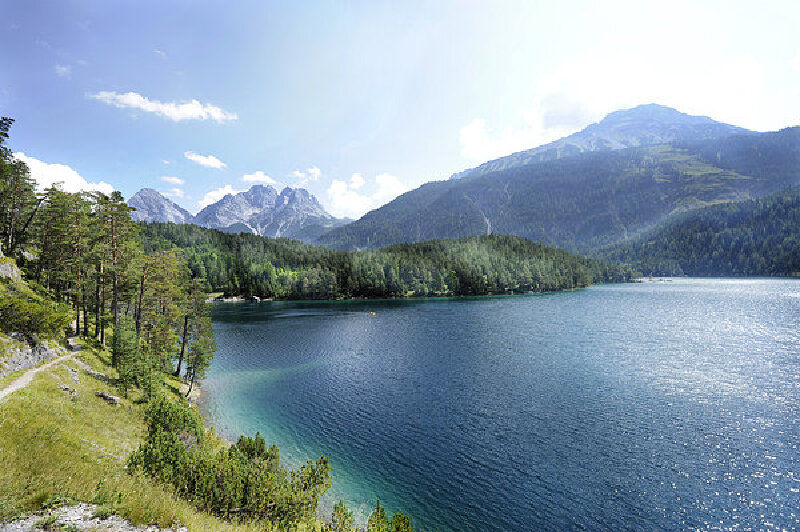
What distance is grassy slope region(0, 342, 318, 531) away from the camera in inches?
498

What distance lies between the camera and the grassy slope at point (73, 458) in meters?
12.7

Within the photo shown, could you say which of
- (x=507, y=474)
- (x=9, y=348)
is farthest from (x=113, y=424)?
(x=507, y=474)

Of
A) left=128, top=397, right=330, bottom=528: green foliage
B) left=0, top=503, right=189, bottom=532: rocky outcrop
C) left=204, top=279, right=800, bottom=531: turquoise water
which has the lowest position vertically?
left=204, top=279, right=800, bottom=531: turquoise water

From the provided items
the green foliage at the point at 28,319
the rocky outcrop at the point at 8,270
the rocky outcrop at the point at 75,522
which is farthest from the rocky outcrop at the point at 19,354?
the rocky outcrop at the point at 75,522

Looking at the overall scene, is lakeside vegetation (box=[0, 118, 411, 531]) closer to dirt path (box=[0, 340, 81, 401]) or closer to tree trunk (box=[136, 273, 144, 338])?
tree trunk (box=[136, 273, 144, 338])

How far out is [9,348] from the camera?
1140 inches

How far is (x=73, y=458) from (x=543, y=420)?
40127mm

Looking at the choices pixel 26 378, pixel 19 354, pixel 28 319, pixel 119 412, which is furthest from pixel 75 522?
pixel 28 319

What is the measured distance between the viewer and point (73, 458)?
18000 mm

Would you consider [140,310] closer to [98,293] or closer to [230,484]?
[98,293]

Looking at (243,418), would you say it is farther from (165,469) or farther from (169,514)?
(169,514)

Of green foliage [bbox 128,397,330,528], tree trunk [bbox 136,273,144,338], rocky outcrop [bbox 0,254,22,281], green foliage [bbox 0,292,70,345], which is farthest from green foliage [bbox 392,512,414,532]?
rocky outcrop [bbox 0,254,22,281]

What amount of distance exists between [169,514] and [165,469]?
688 centimetres

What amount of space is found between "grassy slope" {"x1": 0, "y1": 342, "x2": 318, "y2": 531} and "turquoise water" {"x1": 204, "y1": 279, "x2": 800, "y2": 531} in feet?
46.3
